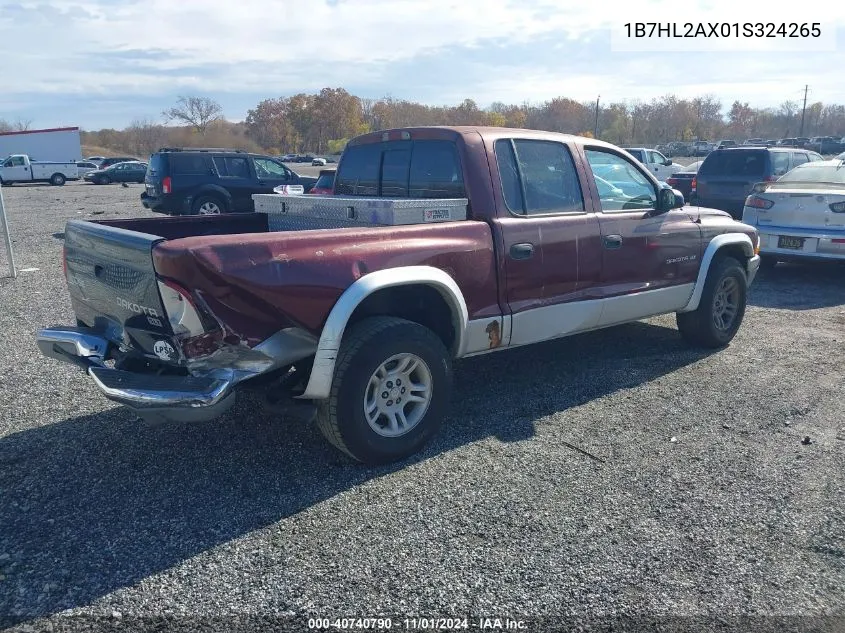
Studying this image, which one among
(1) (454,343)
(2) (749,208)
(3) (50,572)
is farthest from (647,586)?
(2) (749,208)

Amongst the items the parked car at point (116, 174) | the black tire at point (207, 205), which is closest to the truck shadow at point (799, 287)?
the black tire at point (207, 205)

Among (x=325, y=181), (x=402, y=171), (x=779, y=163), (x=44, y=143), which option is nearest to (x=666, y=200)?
(x=402, y=171)

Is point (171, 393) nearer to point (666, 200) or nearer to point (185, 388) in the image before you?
point (185, 388)

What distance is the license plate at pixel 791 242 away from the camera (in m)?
9.23

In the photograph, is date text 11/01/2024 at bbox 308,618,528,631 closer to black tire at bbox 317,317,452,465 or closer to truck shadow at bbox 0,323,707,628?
truck shadow at bbox 0,323,707,628

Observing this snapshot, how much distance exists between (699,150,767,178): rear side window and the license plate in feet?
14.5

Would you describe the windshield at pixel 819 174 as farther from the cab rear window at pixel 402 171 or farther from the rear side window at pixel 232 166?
the rear side window at pixel 232 166

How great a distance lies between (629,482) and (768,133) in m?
115

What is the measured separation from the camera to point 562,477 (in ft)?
12.9

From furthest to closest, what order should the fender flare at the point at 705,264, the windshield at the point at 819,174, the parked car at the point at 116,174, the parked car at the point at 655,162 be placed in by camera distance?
the parked car at the point at 116,174 < the parked car at the point at 655,162 < the windshield at the point at 819,174 < the fender flare at the point at 705,264

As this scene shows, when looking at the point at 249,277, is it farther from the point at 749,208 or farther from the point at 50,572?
the point at 749,208

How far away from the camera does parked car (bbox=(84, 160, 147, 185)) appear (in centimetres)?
3928

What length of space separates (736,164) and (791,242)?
4.86 meters

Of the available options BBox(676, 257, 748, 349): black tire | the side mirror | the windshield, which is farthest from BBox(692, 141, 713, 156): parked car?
the side mirror
